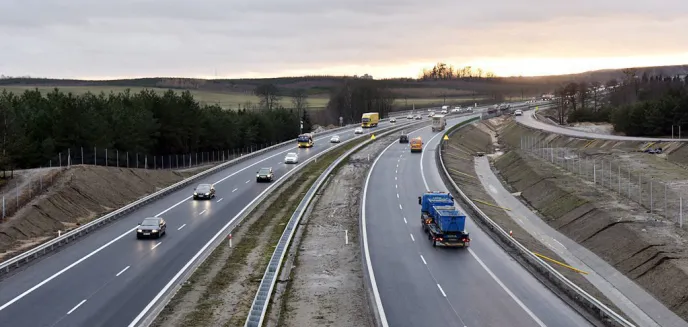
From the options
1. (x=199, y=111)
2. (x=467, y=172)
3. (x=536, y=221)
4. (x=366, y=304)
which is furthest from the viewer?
(x=199, y=111)

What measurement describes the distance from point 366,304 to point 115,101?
8148 cm

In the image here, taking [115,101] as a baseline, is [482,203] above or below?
below

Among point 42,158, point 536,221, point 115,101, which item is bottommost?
point 536,221

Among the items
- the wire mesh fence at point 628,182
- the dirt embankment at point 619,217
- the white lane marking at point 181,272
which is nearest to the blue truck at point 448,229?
the dirt embankment at point 619,217

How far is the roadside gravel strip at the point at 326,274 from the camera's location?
98.4 ft

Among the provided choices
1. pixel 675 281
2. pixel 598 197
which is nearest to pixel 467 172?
pixel 598 197

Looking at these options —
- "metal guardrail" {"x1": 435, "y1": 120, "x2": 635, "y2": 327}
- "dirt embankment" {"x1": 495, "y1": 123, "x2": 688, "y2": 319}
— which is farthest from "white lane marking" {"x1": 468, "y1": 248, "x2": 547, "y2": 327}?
"dirt embankment" {"x1": 495, "y1": 123, "x2": 688, "y2": 319}

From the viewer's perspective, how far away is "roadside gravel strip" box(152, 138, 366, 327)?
97.0ft

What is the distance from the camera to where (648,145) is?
3937 inches

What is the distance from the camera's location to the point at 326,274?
1468 inches

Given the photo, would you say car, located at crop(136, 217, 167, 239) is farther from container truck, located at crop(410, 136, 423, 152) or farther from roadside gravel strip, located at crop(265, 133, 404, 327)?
container truck, located at crop(410, 136, 423, 152)

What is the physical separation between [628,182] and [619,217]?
19.4 meters

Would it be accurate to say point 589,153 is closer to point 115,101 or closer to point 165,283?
point 115,101

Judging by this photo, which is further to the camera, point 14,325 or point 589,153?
point 589,153
